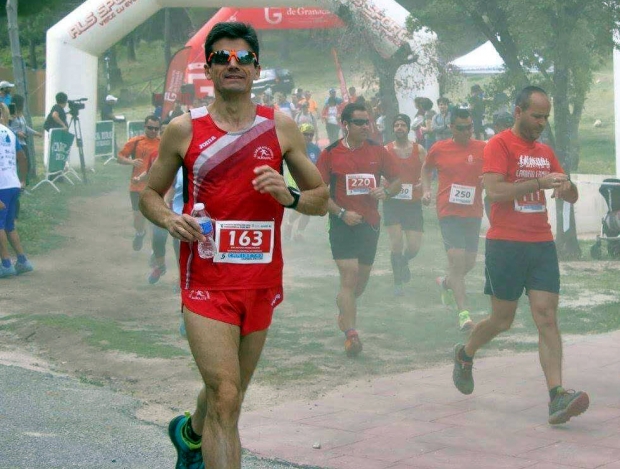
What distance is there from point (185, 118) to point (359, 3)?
1699 cm

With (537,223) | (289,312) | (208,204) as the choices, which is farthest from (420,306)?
(208,204)

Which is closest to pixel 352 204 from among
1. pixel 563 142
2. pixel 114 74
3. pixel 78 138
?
pixel 563 142

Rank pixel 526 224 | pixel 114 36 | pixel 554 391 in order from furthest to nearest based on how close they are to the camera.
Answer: pixel 114 36 → pixel 526 224 → pixel 554 391

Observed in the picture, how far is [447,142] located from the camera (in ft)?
34.8

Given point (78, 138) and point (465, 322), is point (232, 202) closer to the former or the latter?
point (465, 322)

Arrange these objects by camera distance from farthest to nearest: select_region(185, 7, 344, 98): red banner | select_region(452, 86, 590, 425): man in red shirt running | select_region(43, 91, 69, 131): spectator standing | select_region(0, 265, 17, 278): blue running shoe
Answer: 1. select_region(185, 7, 344, 98): red banner
2. select_region(43, 91, 69, 131): spectator standing
3. select_region(0, 265, 17, 278): blue running shoe
4. select_region(452, 86, 590, 425): man in red shirt running

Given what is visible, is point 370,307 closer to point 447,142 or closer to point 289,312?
point 289,312

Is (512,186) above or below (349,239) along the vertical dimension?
above

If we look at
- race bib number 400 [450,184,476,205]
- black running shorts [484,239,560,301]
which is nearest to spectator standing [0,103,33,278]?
race bib number 400 [450,184,476,205]

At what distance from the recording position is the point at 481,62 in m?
31.0

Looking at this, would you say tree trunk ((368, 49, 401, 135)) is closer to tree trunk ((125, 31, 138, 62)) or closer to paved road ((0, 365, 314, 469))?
paved road ((0, 365, 314, 469))

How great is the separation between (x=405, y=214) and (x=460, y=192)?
1906mm

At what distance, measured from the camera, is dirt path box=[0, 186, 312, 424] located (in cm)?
768

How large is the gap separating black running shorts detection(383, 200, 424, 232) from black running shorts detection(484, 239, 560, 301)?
531cm
